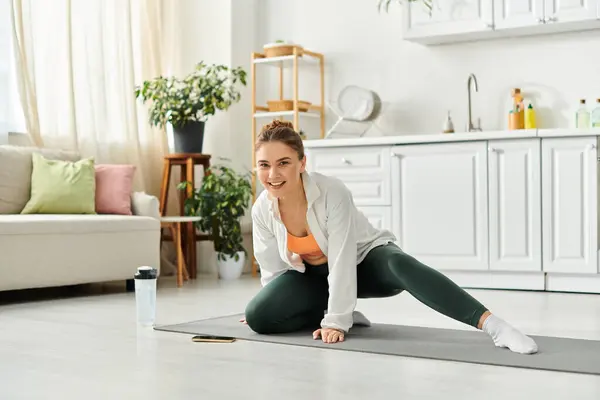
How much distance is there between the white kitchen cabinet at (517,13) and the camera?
501 cm

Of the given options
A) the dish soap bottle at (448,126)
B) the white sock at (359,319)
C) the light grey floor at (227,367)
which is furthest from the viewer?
the dish soap bottle at (448,126)

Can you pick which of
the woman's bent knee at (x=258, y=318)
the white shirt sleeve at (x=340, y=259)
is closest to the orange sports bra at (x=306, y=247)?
the white shirt sleeve at (x=340, y=259)

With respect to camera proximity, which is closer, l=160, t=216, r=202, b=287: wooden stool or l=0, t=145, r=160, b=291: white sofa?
l=0, t=145, r=160, b=291: white sofa

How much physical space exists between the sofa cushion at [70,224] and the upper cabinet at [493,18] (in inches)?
80.2

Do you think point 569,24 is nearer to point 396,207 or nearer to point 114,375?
point 396,207

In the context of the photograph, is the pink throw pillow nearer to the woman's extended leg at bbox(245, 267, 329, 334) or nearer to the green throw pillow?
the green throw pillow

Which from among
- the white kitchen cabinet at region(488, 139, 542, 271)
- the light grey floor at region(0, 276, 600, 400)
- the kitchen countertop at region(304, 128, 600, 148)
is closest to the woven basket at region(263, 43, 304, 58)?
the kitchen countertop at region(304, 128, 600, 148)

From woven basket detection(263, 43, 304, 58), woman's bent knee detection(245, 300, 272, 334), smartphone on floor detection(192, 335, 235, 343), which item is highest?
woven basket detection(263, 43, 304, 58)

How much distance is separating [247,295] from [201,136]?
1.57m

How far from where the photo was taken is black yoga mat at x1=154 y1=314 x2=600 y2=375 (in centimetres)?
248

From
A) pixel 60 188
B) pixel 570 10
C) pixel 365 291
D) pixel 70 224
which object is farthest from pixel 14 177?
pixel 570 10

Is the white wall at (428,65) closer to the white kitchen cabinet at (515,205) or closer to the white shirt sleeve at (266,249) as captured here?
the white kitchen cabinet at (515,205)

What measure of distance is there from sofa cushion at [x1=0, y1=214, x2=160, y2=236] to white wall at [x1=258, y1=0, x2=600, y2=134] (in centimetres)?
182

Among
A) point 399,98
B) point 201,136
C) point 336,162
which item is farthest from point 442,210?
point 201,136
